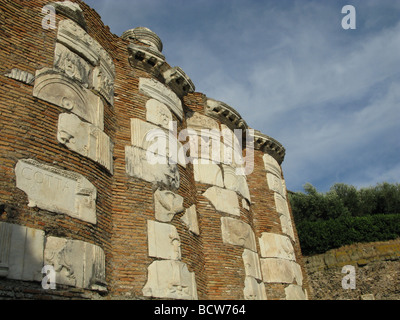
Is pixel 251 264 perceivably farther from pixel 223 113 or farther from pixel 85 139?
pixel 85 139

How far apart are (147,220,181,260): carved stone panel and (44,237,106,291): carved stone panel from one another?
0.92m

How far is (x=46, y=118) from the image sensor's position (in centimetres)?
541

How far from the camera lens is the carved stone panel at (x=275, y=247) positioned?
394 inches

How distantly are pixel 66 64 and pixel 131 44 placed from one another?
2.06 meters

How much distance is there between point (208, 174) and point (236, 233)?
1.35 metres

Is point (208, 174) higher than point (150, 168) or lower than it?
higher

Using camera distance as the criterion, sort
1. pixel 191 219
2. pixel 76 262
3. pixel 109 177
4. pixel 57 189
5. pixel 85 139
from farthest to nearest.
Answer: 1. pixel 191 219
2. pixel 109 177
3. pixel 85 139
4. pixel 57 189
5. pixel 76 262

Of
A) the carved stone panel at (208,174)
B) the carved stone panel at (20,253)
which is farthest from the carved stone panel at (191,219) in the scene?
the carved stone panel at (20,253)

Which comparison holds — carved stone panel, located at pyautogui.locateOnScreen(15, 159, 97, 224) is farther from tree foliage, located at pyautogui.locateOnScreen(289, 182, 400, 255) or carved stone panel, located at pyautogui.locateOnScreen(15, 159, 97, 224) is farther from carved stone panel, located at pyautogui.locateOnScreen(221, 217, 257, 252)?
tree foliage, located at pyautogui.locateOnScreen(289, 182, 400, 255)

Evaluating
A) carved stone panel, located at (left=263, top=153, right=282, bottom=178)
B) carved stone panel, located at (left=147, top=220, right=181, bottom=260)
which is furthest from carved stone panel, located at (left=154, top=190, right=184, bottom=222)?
carved stone panel, located at (left=263, top=153, right=282, bottom=178)

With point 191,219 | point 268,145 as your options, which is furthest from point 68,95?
point 268,145

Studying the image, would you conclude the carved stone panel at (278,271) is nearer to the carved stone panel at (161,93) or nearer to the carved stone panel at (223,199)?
the carved stone panel at (223,199)

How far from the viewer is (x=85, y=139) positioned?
5852 millimetres

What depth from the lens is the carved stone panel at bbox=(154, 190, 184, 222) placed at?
6480mm
